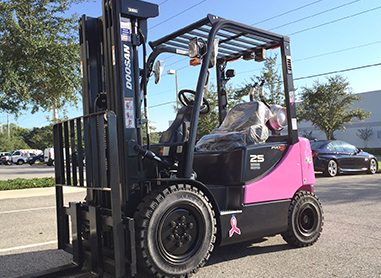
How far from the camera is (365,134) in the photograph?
52.4 metres

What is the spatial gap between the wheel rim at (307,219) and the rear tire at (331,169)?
11321 mm

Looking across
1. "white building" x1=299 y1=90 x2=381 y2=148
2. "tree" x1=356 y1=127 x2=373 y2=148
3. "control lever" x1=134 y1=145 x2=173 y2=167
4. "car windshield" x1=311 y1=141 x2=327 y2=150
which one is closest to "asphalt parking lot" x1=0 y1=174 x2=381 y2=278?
"control lever" x1=134 y1=145 x2=173 y2=167

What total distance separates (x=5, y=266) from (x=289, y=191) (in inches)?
148

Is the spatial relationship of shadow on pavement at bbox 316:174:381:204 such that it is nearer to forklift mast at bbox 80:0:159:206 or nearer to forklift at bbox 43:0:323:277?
forklift at bbox 43:0:323:277

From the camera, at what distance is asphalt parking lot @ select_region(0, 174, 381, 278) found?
4547 millimetres

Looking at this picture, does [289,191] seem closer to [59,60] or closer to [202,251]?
[202,251]

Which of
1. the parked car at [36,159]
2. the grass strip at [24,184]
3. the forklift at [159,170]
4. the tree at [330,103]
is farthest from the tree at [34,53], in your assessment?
the parked car at [36,159]

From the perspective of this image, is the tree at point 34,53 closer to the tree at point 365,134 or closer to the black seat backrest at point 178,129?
the black seat backrest at point 178,129

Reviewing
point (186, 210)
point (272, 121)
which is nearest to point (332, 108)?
point (272, 121)

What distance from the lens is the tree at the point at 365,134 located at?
172ft

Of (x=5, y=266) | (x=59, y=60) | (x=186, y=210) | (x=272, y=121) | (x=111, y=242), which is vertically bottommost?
(x=5, y=266)

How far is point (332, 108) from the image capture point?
35.0 meters

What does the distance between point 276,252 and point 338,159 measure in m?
12.6

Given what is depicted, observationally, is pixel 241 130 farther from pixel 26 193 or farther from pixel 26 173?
pixel 26 173
